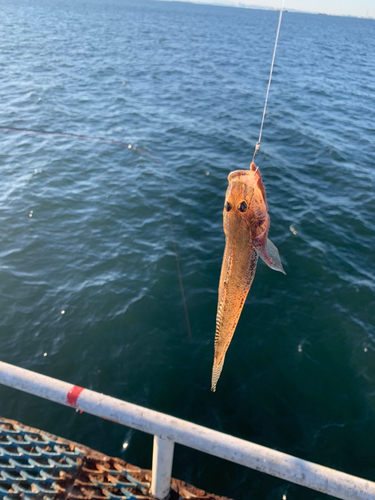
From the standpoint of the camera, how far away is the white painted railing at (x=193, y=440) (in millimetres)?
2818

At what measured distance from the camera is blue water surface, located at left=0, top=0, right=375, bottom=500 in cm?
746

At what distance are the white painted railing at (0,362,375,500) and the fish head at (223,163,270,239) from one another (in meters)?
1.86

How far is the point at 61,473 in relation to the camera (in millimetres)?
4051

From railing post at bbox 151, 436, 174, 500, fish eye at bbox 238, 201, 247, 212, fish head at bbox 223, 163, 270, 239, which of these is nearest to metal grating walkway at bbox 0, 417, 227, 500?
railing post at bbox 151, 436, 174, 500

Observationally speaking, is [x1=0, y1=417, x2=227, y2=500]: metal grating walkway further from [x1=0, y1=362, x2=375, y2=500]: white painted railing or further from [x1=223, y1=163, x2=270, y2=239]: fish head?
[x1=223, y1=163, x2=270, y2=239]: fish head

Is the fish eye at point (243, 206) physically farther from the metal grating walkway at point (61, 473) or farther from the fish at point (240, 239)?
the metal grating walkway at point (61, 473)

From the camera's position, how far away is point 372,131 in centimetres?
2220

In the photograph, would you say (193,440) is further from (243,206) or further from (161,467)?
(243,206)

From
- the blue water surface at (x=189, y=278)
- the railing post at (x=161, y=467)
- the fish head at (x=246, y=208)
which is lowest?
the blue water surface at (x=189, y=278)

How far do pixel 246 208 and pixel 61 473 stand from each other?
12.8 feet

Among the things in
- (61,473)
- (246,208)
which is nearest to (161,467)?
(61,473)

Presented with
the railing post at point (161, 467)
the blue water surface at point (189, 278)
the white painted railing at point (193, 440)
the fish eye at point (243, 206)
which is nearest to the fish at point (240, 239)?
the fish eye at point (243, 206)

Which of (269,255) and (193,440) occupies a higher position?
(269,255)

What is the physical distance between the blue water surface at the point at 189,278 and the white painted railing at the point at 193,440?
14.5ft
